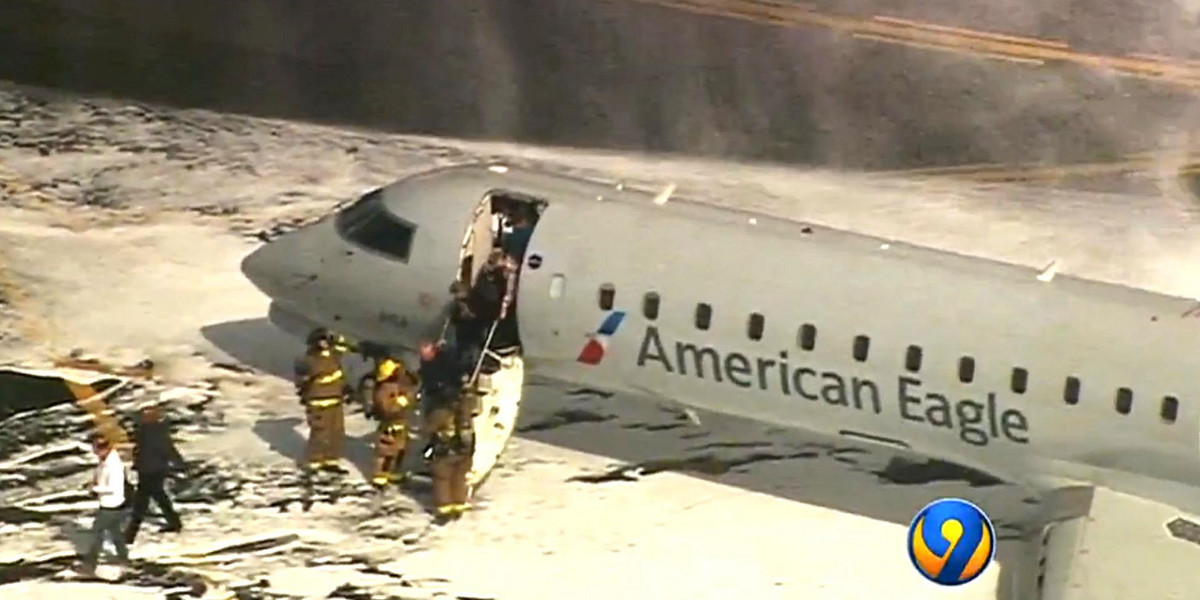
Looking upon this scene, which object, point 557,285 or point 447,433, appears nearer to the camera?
point 447,433

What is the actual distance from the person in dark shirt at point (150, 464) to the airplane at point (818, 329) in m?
3.80

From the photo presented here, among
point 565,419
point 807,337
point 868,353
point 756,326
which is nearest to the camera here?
point 868,353

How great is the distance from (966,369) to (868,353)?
48.1 inches

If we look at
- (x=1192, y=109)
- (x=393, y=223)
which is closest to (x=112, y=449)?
(x=393, y=223)

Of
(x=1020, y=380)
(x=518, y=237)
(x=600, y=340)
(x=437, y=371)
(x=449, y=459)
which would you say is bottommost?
(x=449, y=459)

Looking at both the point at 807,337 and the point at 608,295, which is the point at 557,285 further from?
the point at 807,337

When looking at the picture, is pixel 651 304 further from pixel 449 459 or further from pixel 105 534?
pixel 105 534

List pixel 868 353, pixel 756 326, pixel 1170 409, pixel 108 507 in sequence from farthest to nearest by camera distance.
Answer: pixel 756 326 → pixel 868 353 → pixel 1170 409 → pixel 108 507

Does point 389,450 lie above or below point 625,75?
below

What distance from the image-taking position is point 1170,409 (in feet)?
66.0

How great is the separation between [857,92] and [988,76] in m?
3.16

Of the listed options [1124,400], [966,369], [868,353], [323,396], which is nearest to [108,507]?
[323,396]

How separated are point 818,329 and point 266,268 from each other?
26.8 ft

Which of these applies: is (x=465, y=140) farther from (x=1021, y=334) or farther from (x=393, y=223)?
(x=1021, y=334)
